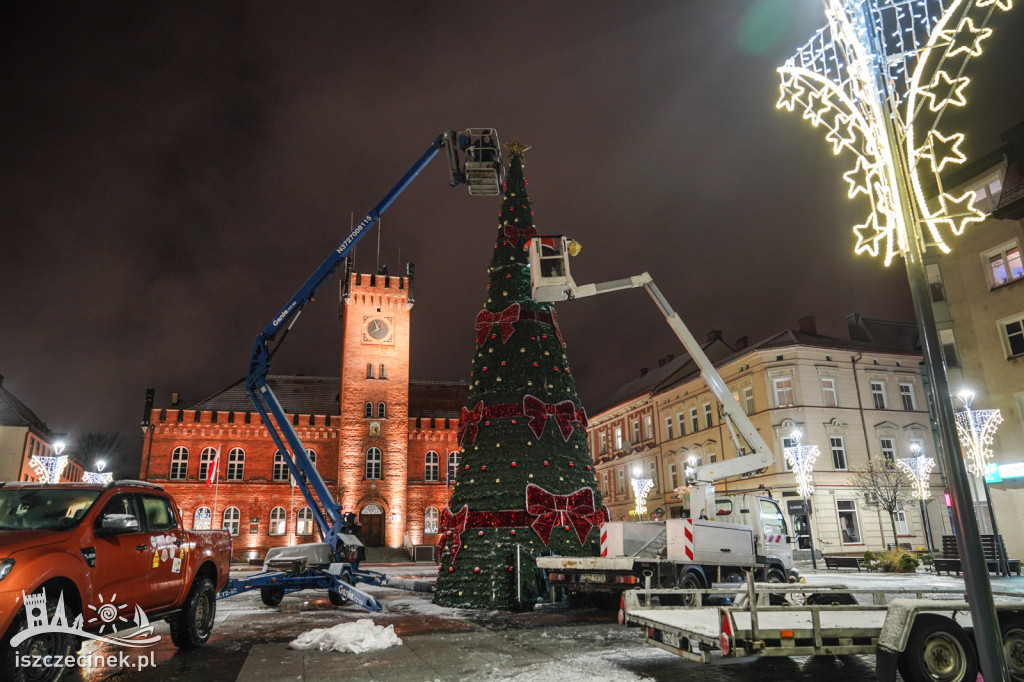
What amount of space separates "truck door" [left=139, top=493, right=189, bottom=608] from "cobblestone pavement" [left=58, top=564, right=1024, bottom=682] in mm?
853

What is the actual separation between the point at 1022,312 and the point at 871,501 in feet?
39.2

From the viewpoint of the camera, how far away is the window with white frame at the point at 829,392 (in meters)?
34.9

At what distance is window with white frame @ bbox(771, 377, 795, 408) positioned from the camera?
34.7 meters

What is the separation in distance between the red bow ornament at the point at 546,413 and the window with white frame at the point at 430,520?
108ft

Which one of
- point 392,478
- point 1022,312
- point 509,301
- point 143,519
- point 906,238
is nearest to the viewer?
point 906,238

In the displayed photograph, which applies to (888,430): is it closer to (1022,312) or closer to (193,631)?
(1022,312)

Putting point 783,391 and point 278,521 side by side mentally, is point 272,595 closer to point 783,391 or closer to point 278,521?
point 783,391

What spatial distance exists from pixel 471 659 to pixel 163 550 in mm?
4044

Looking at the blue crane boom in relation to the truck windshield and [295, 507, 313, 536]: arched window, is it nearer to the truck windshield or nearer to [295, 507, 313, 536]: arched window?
the truck windshield

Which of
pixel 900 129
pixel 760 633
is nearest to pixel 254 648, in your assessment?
pixel 760 633

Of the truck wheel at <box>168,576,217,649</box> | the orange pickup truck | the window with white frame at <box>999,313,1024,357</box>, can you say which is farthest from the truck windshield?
the window with white frame at <box>999,313,1024,357</box>

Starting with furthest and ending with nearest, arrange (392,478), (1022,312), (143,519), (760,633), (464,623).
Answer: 1. (392,478)
2. (1022,312)
3. (464,623)
4. (143,519)
5. (760,633)

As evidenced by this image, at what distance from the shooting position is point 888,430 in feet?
116

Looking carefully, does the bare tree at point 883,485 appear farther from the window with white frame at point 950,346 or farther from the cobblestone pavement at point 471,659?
the cobblestone pavement at point 471,659
